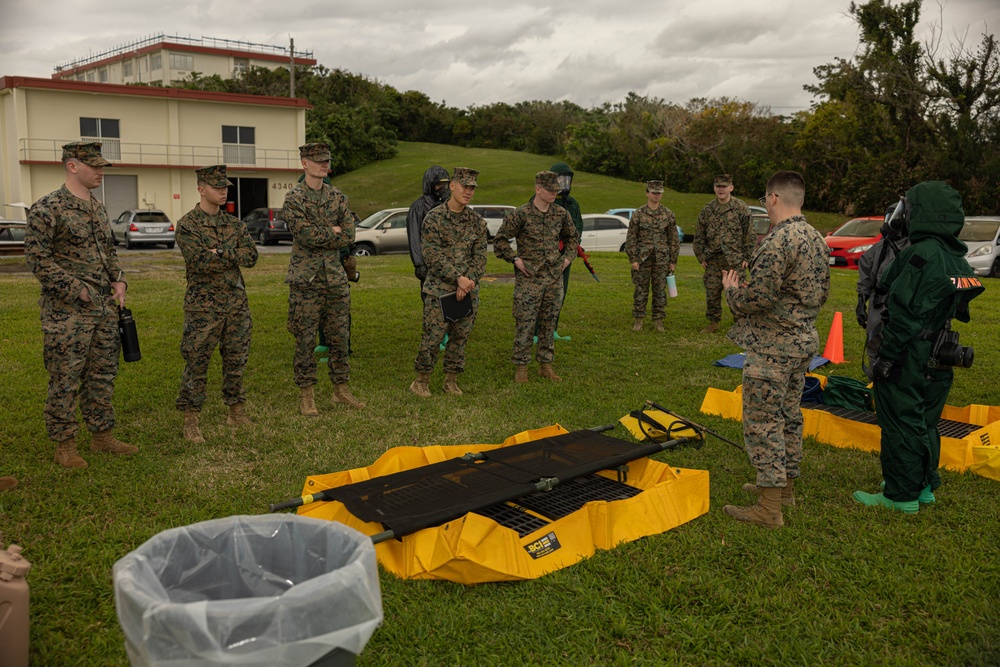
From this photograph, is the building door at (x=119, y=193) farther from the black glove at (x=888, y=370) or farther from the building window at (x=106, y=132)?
the black glove at (x=888, y=370)

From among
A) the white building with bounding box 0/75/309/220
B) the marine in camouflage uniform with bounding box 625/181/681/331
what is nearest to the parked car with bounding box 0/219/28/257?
the white building with bounding box 0/75/309/220

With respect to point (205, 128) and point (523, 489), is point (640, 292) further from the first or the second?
point (205, 128)

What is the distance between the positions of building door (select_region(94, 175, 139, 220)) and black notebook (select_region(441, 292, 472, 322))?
32041 mm

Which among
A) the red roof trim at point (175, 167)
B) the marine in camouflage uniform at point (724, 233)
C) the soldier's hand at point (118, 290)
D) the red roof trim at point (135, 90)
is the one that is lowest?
the soldier's hand at point (118, 290)

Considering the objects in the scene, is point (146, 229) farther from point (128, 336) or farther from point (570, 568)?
point (570, 568)

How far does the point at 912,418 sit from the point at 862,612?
1.52 meters

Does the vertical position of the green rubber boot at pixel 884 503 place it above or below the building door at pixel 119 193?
below

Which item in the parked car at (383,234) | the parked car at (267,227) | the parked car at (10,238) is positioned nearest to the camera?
the parked car at (10,238)

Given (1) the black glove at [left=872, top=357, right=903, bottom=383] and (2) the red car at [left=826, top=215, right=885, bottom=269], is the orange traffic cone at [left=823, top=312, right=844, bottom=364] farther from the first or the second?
(2) the red car at [left=826, top=215, right=885, bottom=269]

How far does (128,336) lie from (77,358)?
0.36 metres

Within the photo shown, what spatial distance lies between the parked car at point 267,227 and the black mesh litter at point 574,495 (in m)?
24.0

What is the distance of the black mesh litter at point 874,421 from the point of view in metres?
6.05

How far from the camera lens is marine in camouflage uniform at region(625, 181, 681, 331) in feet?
35.4

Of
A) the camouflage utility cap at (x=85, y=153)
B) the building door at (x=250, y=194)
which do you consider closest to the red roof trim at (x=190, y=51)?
the building door at (x=250, y=194)
